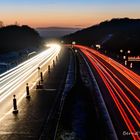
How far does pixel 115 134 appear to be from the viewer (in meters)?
14.8

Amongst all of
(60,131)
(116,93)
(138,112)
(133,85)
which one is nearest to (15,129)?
(60,131)

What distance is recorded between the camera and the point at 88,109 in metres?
19.5

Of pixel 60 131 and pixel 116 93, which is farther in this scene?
pixel 116 93

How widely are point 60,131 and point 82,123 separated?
1892mm

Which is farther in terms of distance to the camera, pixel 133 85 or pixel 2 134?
pixel 133 85

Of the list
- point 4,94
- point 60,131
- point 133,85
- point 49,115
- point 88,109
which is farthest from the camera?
point 133,85

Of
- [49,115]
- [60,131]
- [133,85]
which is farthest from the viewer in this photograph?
[133,85]

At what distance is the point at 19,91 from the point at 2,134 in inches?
426

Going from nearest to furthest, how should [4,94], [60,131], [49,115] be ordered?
[60,131]
[49,115]
[4,94]

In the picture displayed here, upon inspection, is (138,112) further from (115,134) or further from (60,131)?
(60,131)

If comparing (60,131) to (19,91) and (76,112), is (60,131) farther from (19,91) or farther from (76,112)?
(19,91)

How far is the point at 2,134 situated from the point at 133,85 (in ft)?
52.8

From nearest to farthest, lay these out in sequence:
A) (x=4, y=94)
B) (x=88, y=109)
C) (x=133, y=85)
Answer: (x=88, y=109)
(x=4, y=94)
(x=133, y=85)

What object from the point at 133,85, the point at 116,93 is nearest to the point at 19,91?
the point at 116,93
